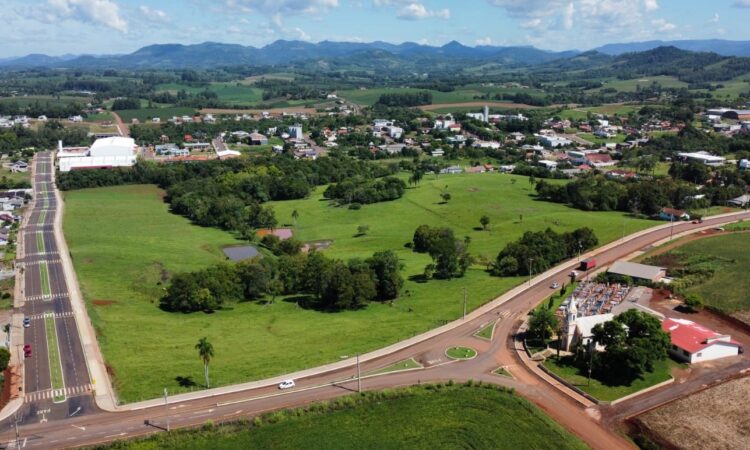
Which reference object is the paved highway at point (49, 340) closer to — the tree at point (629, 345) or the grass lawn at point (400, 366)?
the grass lawn at point (400, 366)

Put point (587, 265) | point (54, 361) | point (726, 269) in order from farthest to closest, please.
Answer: point (587, 265) < point (726, 269) < point (54, 361)

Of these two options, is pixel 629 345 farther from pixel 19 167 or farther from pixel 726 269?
pixel 19 167

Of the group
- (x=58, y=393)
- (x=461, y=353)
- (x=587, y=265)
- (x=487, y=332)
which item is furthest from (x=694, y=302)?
(x=58, y=393)

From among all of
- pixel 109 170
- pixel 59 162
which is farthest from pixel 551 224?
pixel 59 162

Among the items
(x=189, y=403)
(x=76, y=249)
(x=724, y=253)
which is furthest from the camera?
(x=76, y=249)

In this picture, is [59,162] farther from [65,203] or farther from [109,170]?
[65,203]

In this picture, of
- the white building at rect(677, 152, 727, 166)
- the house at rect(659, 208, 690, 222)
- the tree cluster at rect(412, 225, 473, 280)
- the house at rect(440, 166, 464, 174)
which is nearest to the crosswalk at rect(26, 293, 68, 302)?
the tree cluster at rect(412, 225, 473, 280)

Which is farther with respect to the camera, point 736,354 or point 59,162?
point 59,162
